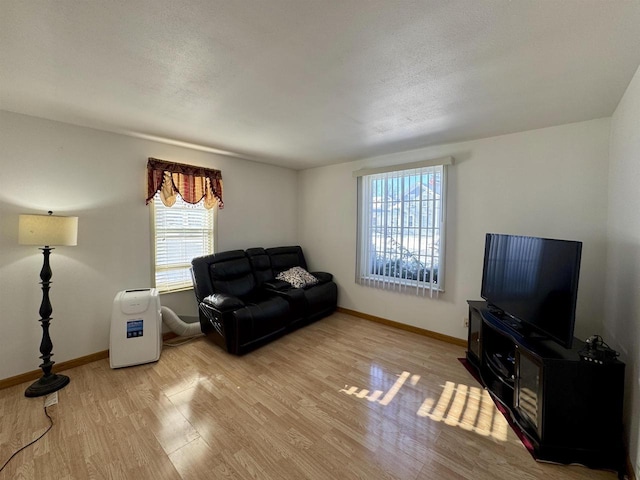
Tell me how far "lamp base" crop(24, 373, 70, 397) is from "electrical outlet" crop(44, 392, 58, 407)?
0.05 metres

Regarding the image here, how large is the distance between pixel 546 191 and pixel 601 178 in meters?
0.37

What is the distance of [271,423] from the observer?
1829 millimetres

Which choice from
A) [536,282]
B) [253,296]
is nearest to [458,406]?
[536,282]

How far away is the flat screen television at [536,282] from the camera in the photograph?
163 centimetres

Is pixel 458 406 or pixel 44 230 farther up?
pixel 44 230

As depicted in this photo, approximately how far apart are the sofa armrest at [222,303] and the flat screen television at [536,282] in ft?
8.50

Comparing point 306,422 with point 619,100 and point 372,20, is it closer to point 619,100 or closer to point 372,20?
point 372,20

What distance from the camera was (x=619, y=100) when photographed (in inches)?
76.3

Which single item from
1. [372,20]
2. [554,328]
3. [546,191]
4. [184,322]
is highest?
[372,20]

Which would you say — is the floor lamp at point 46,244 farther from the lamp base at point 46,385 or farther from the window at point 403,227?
the window at point 403,227

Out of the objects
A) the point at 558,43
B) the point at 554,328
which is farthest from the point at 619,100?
the point at 554,328

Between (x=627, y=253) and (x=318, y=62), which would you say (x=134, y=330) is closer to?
(x=318, y=62)

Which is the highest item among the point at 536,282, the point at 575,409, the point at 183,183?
the point at 183,183

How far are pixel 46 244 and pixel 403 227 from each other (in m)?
3.64
